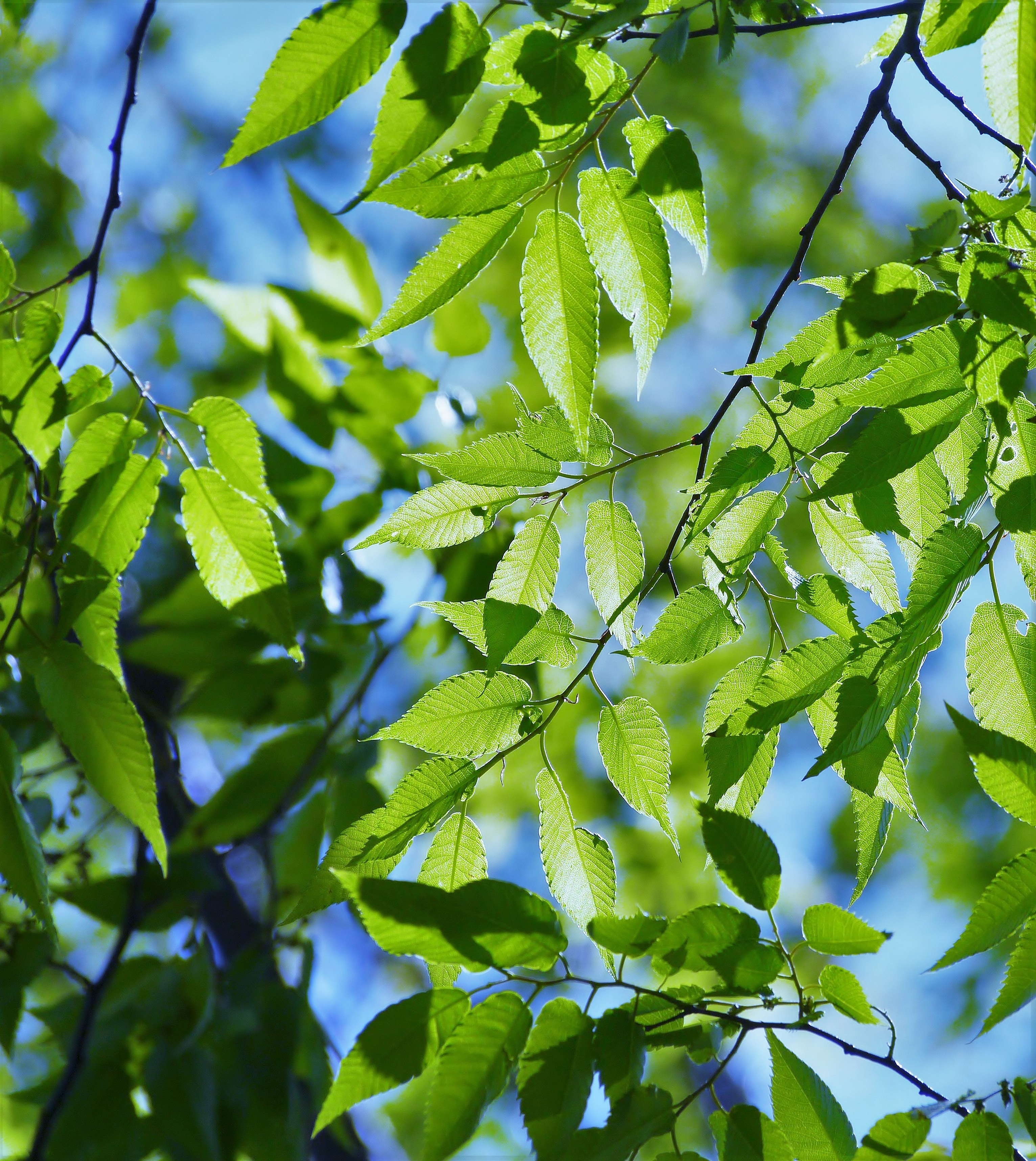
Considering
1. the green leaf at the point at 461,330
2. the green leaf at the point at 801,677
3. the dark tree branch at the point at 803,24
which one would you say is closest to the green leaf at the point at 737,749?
the green leaf at the point at 801,677

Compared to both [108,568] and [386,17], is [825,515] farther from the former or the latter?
[108,568]

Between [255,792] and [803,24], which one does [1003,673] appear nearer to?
[803,24]

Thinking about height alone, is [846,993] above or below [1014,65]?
below

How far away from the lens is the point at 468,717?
0.63 m

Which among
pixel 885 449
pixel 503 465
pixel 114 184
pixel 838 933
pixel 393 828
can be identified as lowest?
pixel 838 933

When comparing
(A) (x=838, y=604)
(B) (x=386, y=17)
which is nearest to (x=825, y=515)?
(A) (x=838, y=604)

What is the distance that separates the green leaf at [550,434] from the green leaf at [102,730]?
36cm

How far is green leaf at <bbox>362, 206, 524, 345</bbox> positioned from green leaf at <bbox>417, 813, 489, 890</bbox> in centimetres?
33

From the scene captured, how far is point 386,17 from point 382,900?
516mm

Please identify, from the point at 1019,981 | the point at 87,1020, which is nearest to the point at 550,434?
the point at 1019,981

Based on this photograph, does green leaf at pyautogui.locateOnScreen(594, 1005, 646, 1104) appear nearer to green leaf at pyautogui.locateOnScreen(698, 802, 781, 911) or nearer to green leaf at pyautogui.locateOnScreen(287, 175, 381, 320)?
green leaf at pyautogui.locateOnScreen(698, 802, 781, 911)

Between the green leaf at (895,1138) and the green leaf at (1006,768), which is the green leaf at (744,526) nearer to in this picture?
the green leaf at (1006,768)

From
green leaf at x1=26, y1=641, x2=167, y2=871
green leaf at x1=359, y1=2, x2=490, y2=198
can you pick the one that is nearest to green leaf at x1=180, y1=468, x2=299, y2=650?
green leaf at x1=26, y1=641, x2=167, y2=871

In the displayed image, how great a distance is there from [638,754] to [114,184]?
0.65 m
